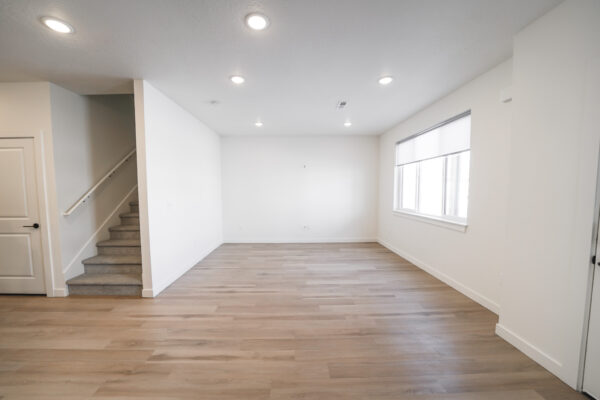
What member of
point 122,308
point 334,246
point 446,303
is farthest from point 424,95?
point 122,308

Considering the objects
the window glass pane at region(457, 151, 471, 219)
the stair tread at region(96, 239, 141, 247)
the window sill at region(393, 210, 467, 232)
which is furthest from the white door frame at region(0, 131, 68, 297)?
the window glass pane at region(457, 151, 471, 219)

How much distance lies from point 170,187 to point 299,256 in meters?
2.69

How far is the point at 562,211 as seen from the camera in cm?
155

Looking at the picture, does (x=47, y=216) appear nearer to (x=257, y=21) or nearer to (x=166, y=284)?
(x=166, y=284)

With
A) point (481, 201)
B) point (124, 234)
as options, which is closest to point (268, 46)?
point (481, 201)

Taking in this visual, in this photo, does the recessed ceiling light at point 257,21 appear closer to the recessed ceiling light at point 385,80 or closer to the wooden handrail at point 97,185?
the recessed ceiling light at point 385,80

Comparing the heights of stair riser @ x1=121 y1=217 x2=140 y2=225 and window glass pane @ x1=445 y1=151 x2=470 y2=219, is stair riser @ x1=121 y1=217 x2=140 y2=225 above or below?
below

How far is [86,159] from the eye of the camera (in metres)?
3.18

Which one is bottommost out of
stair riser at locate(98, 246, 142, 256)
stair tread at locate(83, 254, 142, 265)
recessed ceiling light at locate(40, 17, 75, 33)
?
stair tread at locate(83, 254, 142, 265)

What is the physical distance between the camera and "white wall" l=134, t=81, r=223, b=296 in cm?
270

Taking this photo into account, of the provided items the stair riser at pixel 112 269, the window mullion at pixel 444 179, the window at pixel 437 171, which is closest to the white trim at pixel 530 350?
the window at pixel 437 171

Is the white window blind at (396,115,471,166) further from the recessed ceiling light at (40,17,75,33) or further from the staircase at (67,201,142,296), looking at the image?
the staircase at (67,201,142,296)

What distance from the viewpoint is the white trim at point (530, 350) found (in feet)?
5.25

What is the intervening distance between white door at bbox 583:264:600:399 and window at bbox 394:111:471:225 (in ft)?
4.92
